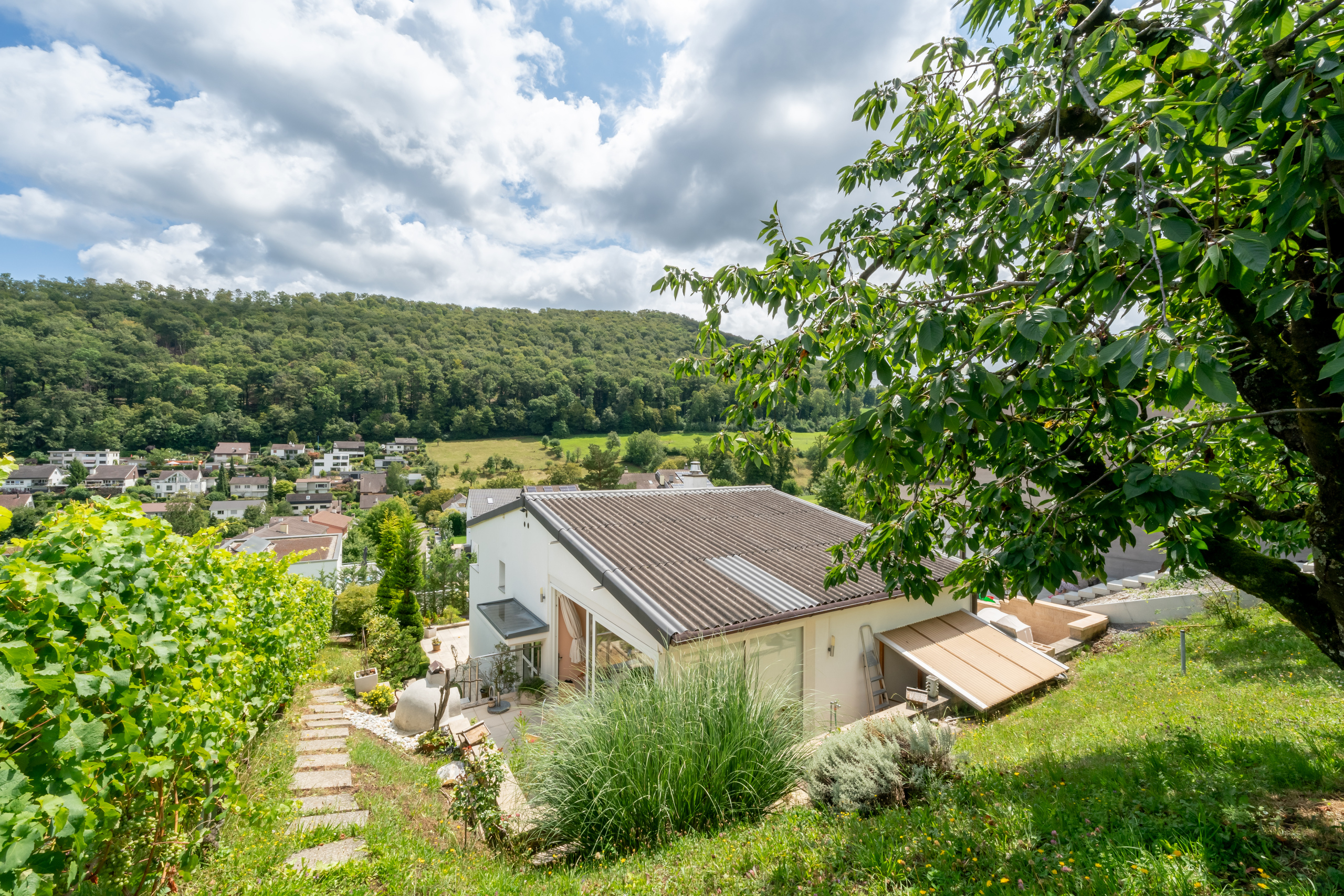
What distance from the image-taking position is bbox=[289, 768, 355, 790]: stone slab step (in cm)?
609

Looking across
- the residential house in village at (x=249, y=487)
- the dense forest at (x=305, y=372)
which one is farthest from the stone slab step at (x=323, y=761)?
the residential house in village at (x=249, y=487)

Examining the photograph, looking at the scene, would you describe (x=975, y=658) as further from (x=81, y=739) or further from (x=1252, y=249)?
(x=81, y=739)

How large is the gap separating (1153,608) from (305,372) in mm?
118419

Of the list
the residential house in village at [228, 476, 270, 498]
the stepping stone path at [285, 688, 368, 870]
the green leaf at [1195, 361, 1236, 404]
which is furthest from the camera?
the residential house in village at [228, 476, 270, 498]

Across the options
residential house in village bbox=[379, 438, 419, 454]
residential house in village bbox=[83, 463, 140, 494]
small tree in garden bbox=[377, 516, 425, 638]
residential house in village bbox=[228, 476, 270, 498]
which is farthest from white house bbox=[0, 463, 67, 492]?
small tree in garden bbox=[377, 516, 425, 638]

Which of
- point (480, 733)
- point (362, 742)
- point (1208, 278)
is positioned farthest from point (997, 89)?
point (362, 742)

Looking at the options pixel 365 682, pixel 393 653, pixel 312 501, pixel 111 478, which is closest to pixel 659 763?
pixel 365 682

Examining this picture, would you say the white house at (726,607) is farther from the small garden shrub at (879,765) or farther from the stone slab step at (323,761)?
the stone slab step at (323,761)

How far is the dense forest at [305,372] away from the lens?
3078 inches

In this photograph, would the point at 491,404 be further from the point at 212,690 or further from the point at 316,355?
the point at 212,690

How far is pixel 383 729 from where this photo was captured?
35.6 ft

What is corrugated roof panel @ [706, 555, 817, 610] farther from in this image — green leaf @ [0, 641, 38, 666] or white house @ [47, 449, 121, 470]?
white house @ [47, 449, 121, 470]

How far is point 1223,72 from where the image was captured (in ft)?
8.25

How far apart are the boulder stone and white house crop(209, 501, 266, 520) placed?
233ft
